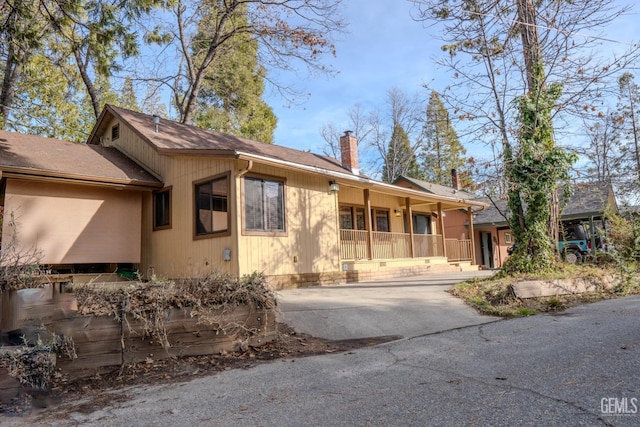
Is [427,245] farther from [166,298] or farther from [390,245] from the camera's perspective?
[166,298]

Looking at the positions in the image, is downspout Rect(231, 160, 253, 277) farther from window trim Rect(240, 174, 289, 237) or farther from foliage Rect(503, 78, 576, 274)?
foliage Rect(503, 78, 576, 274)

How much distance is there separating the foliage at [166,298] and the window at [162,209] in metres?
6.26

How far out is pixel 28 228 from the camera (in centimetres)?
965

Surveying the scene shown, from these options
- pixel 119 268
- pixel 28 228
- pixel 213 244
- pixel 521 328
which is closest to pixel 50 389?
pixel 521 328

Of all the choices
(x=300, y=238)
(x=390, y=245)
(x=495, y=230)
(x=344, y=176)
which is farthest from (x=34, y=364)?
(x=495, y=230)

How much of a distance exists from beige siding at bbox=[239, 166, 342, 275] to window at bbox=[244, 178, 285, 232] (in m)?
0.19

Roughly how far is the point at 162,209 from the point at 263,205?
10.2 feet

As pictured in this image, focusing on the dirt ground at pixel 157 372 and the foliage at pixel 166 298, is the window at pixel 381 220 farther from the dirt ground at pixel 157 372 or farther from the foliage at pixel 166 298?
the foliage at pixel 166 298

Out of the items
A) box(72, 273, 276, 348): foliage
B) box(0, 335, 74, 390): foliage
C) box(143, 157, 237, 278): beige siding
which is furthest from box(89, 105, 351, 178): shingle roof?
box(0, 335, 74, 390): foliage

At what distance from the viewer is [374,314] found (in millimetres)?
7066

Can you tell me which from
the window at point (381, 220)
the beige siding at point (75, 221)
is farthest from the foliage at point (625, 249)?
the beige siding at point (75, 221)

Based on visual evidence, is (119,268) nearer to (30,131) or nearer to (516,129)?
(516,129)

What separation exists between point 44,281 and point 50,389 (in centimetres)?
143

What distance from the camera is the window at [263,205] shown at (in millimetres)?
9945
